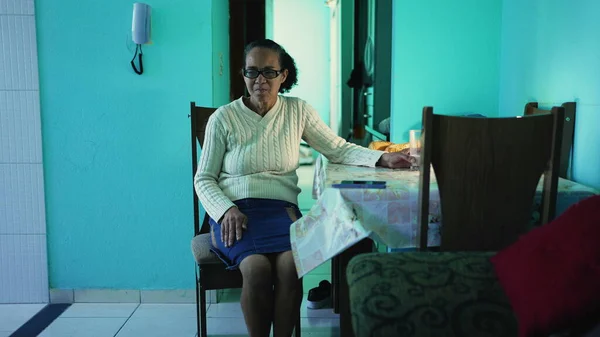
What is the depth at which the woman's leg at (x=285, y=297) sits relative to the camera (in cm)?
171

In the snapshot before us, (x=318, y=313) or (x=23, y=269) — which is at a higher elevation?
(x=23, y=269)

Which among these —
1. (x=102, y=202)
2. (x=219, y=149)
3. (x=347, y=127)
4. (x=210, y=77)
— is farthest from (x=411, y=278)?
(x=347, y=127)

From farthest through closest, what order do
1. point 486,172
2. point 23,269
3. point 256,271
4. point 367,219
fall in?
point 23,269
point 256,271
point 367,219
point 486,172

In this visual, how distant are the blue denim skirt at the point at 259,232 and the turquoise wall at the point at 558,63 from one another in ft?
3.16

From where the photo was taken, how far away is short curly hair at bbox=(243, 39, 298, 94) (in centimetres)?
198

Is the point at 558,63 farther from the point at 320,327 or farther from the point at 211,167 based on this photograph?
the point at 320,327

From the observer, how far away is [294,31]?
5.15 meters

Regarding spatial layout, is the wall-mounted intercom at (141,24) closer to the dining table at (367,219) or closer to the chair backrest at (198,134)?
the chair backrest at (198,134)

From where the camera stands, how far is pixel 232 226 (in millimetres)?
1778

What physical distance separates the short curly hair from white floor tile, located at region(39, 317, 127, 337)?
1.18m

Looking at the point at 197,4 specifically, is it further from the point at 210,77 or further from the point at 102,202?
the point at 102,202

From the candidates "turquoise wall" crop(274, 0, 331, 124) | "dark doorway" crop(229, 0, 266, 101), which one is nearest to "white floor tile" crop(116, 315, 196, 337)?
"dark doorway" crop(229, 0, 266, 101)

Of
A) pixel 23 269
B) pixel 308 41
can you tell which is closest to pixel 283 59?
pixel 23 269

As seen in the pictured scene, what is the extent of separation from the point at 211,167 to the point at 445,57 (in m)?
1.18
